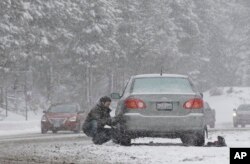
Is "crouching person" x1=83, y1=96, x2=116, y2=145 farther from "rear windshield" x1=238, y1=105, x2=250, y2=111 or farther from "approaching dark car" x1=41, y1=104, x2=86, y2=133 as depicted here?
"rear windshield" x1=238, y1=105, x2=250, y2=111

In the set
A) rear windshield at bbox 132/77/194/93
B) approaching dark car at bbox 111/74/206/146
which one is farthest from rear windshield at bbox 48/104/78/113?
approaching dark car at bbox 111/74/206/146

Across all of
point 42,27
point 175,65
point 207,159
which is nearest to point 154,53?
point 175,65

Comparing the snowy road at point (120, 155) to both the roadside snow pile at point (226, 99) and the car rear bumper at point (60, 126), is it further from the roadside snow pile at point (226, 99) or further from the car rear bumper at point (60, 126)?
the roadside snow pile at point (226, 99)

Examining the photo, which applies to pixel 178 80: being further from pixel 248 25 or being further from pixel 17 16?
pixel 248 25

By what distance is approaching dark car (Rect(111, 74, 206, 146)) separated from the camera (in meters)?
15.4

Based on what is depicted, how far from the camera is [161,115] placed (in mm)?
15438

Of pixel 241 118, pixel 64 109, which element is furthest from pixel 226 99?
pixel 64 109

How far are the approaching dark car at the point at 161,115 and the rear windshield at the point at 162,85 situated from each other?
0.9 inches

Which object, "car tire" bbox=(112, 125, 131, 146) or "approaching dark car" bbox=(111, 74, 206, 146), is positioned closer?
"approaching dark car" bbox=(111, 74, 206, 146)

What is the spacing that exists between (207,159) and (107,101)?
5.15 m

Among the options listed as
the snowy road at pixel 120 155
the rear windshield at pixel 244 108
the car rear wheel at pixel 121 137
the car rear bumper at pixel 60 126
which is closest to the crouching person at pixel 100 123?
the car rear wheel at pixel 121 137

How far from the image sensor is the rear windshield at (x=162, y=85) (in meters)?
15.9

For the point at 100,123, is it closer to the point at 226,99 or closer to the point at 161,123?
the point at 161,123

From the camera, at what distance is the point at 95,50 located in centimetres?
5438
